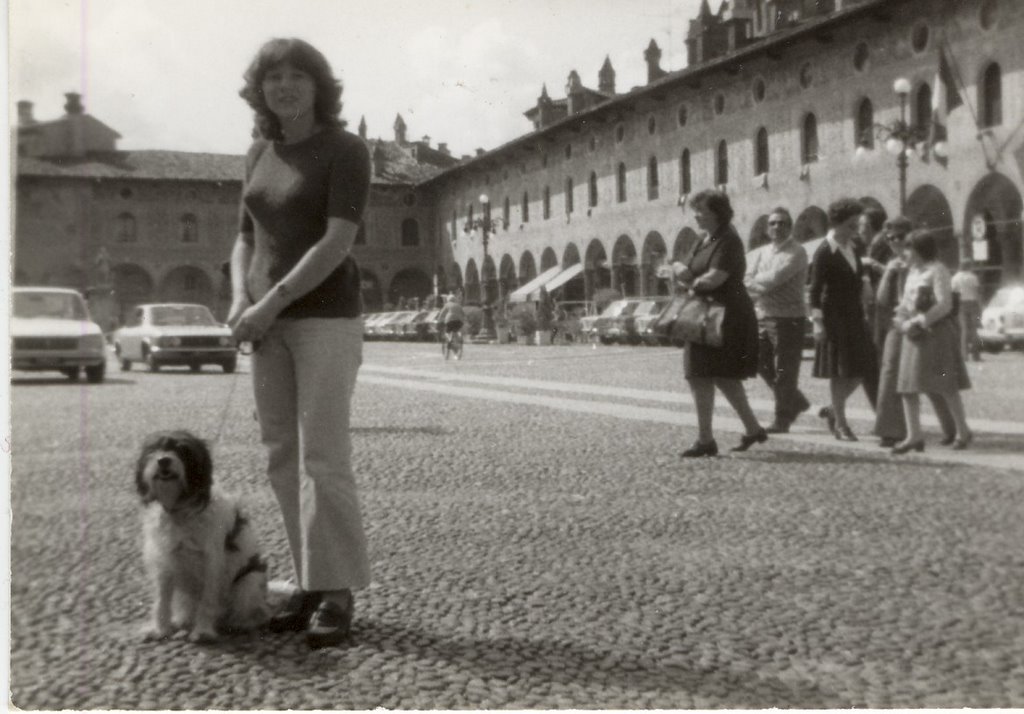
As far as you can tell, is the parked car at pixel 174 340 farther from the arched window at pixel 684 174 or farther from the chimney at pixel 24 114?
the arched window at pixel 684 174

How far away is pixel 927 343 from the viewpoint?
855 cm

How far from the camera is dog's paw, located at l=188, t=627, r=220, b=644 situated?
385 cm

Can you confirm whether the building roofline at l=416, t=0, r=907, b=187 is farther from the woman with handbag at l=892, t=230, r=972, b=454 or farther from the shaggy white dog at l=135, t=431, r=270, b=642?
the shaggy white dog at l=135, t=431, r=270, b=642

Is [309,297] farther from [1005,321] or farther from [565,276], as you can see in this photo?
[565,276]

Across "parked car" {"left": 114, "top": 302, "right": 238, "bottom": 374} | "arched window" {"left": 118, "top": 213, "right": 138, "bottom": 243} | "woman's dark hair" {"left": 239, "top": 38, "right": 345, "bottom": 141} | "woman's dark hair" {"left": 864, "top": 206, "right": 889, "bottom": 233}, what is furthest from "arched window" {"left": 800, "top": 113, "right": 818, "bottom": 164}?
"woman's dark hair" {"left": 239, "top": 38, "right": 345, "bottom": 141}

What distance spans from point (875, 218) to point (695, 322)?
2462 millimetres

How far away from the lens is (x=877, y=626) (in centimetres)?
407

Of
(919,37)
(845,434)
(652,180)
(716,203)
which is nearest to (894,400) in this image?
(845,434)

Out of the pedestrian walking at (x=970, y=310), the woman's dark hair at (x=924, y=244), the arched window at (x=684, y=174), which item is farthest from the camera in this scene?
the arched window at (x=684, y=174)

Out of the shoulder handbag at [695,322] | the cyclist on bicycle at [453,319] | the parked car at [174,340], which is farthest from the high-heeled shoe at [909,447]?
the cyclist on bicycle at [453,319]

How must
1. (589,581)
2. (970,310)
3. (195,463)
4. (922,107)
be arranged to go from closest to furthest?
(195,463) → (589,581) → (970,310) → (922,107)

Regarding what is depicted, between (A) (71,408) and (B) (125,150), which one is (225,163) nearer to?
(B) (125,150)

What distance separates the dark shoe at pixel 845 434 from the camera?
933 cm

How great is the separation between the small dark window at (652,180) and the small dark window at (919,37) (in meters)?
14.1
